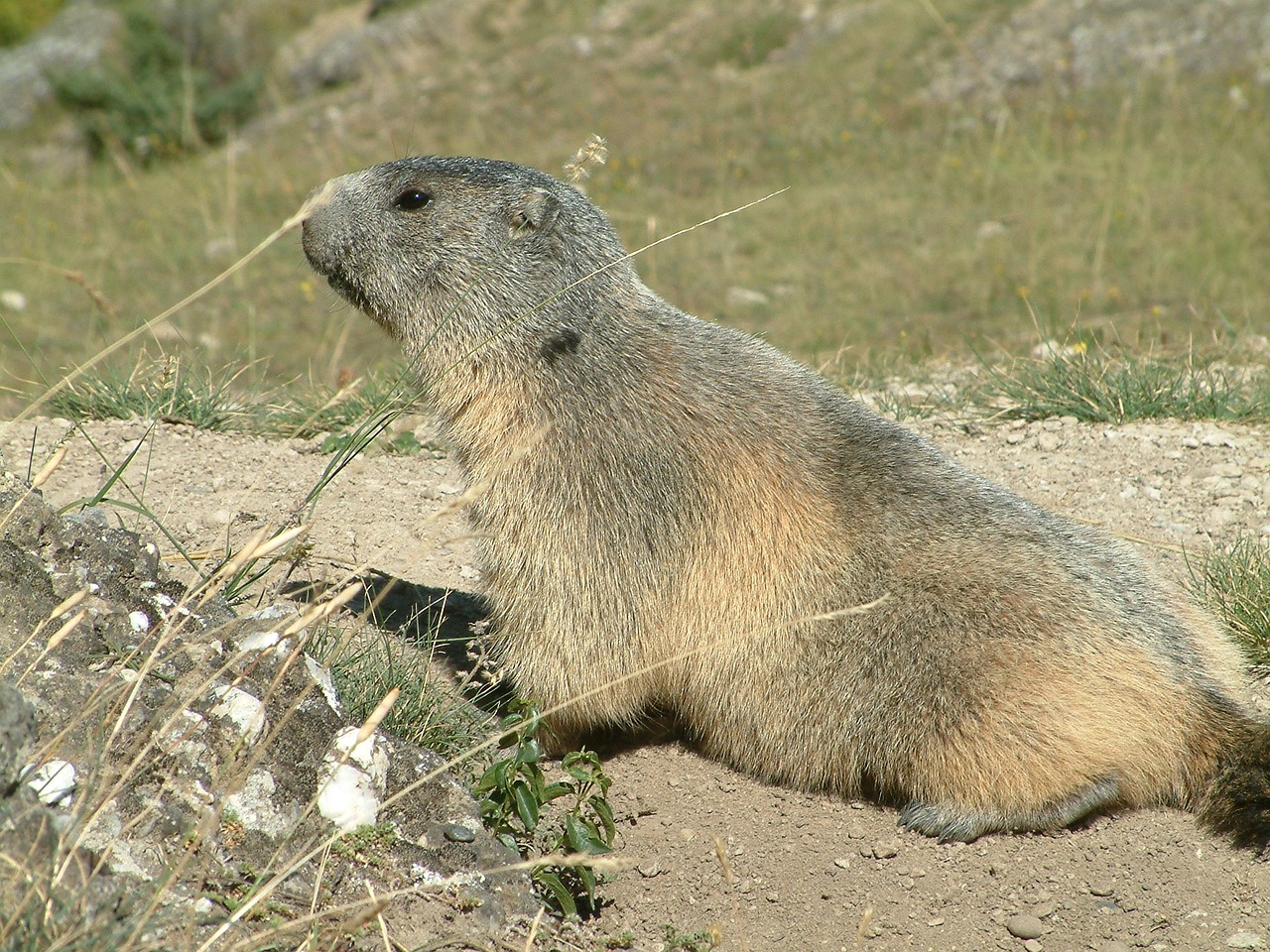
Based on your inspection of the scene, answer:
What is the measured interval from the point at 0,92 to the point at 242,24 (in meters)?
4.97

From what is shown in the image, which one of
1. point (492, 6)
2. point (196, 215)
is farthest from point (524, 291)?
point (492, 6)

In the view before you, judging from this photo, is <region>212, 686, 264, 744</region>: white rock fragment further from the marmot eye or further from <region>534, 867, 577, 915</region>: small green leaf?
the marmot eye

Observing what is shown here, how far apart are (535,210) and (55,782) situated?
2601mm

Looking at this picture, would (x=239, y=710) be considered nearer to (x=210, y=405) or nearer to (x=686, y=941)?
(x=686, y=941)

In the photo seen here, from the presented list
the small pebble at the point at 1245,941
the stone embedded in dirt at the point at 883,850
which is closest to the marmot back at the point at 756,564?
the stone embedded in dirt at the point at 883,850

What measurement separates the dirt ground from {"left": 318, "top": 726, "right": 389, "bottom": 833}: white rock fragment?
0.65m

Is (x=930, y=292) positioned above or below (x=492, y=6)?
below

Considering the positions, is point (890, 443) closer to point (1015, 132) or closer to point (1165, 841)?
point (1165, 841)

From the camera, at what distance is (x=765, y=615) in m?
4.03

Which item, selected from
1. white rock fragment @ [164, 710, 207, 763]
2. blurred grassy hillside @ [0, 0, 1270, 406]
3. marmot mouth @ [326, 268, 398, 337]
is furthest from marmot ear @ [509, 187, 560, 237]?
blurred grassy hillside @ [0, 0, 1270, 406]

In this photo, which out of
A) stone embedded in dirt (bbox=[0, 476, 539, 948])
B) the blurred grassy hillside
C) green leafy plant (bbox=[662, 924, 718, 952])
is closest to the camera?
stone embedded in dirt (bbox=[0, 476, 539, 948])

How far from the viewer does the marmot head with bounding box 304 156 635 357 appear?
14.4 feet

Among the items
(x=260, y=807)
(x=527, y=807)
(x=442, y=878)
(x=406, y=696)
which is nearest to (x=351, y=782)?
(x=260, y=807)

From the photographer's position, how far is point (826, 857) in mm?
3889
